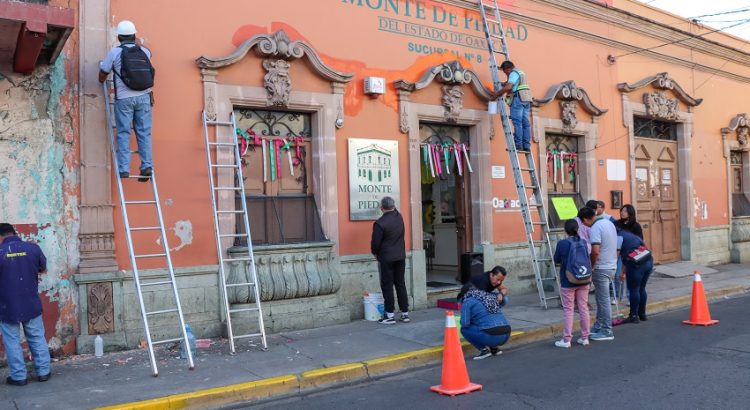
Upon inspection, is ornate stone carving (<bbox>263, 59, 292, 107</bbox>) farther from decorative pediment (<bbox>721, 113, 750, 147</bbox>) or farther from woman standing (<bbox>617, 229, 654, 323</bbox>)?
decorative pediment (<bbox>721, 113, 750, 147</bbox>)

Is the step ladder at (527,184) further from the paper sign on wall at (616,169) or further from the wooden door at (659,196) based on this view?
the wooden door at (659,196)

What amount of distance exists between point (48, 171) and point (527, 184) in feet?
27.9

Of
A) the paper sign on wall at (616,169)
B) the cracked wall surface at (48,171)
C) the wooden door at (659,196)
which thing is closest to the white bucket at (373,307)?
the cracked wall surface at (48,171)

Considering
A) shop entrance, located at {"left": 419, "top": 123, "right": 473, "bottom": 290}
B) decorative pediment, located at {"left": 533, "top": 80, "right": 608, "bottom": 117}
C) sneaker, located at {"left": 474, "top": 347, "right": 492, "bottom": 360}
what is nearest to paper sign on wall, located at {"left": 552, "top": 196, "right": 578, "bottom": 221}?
decorative pediment, located at {"left": 533, "top": 80, "right": 608, "bottom": 117}

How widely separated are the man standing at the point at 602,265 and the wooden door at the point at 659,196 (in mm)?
6849

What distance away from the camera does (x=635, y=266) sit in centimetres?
952

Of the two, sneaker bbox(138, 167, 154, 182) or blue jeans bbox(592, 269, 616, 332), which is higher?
sneaker bbox(138, 167, 154, 182)

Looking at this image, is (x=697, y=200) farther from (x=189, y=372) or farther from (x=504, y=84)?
(x=189, y=372)

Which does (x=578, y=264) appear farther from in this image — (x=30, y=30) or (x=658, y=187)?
(x=658, y=187)

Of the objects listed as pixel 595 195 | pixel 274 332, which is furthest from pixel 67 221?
pixel 595 195

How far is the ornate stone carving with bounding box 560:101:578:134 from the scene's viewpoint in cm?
1323

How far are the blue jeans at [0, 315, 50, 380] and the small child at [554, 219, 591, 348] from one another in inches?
243

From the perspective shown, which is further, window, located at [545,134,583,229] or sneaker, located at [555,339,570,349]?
window, located at [545,134,583,229]

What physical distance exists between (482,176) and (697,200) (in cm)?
811
